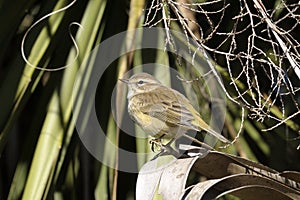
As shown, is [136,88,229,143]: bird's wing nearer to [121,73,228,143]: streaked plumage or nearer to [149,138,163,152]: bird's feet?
[121,73,228,143]: streaked plumage

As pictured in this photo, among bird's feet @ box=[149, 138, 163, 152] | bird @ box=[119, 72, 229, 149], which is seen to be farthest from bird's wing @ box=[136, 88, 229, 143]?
bird's feet @ box=[149, 138, 163, 152]

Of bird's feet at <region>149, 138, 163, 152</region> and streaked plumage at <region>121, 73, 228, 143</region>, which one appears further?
streaked plumage at <region>121, 73, 228, 143</region>

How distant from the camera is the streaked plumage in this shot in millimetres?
1887

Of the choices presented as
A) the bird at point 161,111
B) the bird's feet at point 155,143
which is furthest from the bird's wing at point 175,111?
the bird's feet at point 155,143

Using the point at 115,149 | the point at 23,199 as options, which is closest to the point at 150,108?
the point at 115,149

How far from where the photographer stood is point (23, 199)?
1556 mm

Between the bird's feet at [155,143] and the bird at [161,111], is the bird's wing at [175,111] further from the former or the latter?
the bird's feet at [155,143]

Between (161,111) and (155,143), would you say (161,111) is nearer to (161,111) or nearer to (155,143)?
(161,111)

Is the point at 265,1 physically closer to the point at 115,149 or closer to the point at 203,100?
the point at 203,100

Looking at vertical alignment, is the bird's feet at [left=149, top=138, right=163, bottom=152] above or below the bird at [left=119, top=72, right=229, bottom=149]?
below

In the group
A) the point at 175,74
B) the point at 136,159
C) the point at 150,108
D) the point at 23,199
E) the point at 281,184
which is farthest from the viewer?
the point at 150,108

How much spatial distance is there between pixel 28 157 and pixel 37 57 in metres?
0.25

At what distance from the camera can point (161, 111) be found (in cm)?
202

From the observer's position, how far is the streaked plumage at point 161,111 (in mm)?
1887
